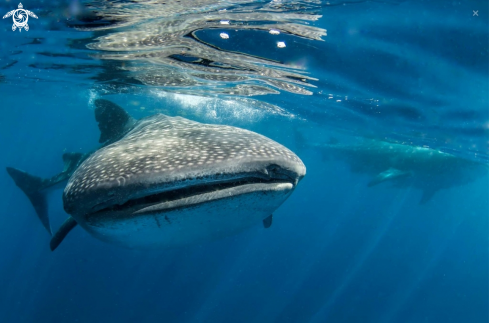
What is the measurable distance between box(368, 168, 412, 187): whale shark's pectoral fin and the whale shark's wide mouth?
736 inches

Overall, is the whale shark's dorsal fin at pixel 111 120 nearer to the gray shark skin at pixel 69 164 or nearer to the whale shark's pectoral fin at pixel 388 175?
the gray shark skin at pixel 69 164

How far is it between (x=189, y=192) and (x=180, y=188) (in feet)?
0.30

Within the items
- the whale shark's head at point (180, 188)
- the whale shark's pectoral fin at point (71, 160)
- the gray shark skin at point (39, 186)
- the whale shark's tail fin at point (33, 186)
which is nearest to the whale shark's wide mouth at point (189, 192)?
the whale shark's head at point (180, 188)

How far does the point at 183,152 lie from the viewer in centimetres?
321

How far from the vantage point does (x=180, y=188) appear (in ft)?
9.57

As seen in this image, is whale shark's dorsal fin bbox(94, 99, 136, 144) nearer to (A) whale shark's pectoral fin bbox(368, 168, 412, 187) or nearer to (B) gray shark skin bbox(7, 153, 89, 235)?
(B) gray shark skin bbox(7, 153, 89, 235)

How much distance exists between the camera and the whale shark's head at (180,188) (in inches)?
112

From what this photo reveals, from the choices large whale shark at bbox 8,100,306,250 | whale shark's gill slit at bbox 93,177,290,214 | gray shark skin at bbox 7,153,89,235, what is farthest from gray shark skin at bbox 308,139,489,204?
whale shark's gill slit at bbox 93,177,290,214

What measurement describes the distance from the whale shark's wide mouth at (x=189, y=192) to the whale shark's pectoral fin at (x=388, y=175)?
61.3 ft

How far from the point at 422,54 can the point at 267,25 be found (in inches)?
159

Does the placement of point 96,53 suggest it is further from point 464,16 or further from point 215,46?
point 464,16

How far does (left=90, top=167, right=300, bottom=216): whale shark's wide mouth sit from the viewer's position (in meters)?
2.89

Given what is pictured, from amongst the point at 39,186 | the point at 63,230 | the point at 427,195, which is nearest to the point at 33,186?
the point at 39,186

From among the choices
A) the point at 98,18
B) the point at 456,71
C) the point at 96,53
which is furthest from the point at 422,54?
the point at 96,53
